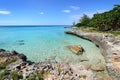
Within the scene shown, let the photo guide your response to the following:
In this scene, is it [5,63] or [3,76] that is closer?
[3,76]

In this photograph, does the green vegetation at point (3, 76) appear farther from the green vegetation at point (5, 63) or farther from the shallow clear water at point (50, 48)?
the shallow clear water at point (50, 48)

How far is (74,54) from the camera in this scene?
59.6ft

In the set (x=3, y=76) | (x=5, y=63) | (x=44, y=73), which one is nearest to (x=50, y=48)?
(x=5, y=63)

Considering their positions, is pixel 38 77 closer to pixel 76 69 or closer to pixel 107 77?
pixel 76 69

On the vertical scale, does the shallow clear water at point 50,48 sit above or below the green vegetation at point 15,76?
below

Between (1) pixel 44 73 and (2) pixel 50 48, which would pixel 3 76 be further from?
(2) pixel 50 48

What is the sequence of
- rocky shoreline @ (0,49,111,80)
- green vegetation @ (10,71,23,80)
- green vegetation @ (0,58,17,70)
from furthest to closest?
green vegetation @ (0,58,17,70), rocky shoreline @ (0,49,111,80), green vegetation @ (10,71,23,80)

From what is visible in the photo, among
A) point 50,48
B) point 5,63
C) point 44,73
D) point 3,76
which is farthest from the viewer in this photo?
point 50,48

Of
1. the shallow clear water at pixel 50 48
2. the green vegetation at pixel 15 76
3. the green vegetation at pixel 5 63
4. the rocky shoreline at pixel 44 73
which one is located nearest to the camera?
the green vegetation at pixel 15 76

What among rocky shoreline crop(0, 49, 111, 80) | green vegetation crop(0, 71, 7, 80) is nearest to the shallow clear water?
rocky shoreline crop(0, 49, 111, 80)

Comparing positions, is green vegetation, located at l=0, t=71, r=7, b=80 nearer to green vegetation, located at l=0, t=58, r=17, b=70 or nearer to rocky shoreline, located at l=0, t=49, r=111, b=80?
rocky shoreline, located at l=0, t=49, r=111, b=80

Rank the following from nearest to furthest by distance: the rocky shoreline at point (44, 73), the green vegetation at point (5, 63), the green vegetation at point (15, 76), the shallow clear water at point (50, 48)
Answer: the green vegetation at point (15, 76)
the rocky shoreline at point (44, 73)
the green vegetation at point (5, 63)
the shallow clear water at point (50, 48)

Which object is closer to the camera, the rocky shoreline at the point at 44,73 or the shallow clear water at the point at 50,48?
the rocky shoreline at the point at 44,73

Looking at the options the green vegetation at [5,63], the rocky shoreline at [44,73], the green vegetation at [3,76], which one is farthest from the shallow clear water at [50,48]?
the green vegetation at [3,76]
